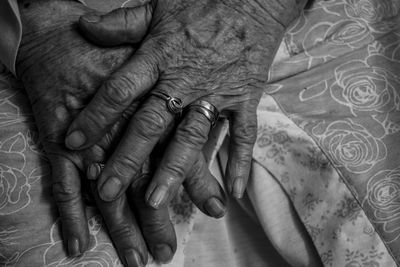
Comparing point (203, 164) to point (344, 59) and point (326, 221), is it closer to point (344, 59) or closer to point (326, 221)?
point (326, 221)

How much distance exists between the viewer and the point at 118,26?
827 millimetres

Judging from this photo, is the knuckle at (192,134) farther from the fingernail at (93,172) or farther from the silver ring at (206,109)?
the fingernail at (93,172)

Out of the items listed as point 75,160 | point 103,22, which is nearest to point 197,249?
point 75,160

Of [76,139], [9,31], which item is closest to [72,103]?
[76,139]

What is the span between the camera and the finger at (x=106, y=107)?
0.77m

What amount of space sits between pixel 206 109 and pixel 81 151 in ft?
0.72

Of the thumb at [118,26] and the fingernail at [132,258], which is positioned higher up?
the thumb at [118,26]

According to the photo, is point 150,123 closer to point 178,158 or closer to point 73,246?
point 178,158

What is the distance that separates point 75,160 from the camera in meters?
0.80

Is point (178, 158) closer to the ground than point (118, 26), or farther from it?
closer to the ground

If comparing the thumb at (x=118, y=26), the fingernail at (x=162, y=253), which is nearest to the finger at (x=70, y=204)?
the fingernail at (x=162, y=253)

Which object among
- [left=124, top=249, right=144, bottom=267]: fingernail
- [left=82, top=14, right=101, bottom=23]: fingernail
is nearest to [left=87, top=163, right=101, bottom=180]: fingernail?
[left=124, top=249, right=144, bottom=267]: fingernail

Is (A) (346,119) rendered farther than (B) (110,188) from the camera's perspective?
Yes

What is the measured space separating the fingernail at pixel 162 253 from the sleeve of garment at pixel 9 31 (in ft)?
1.36
